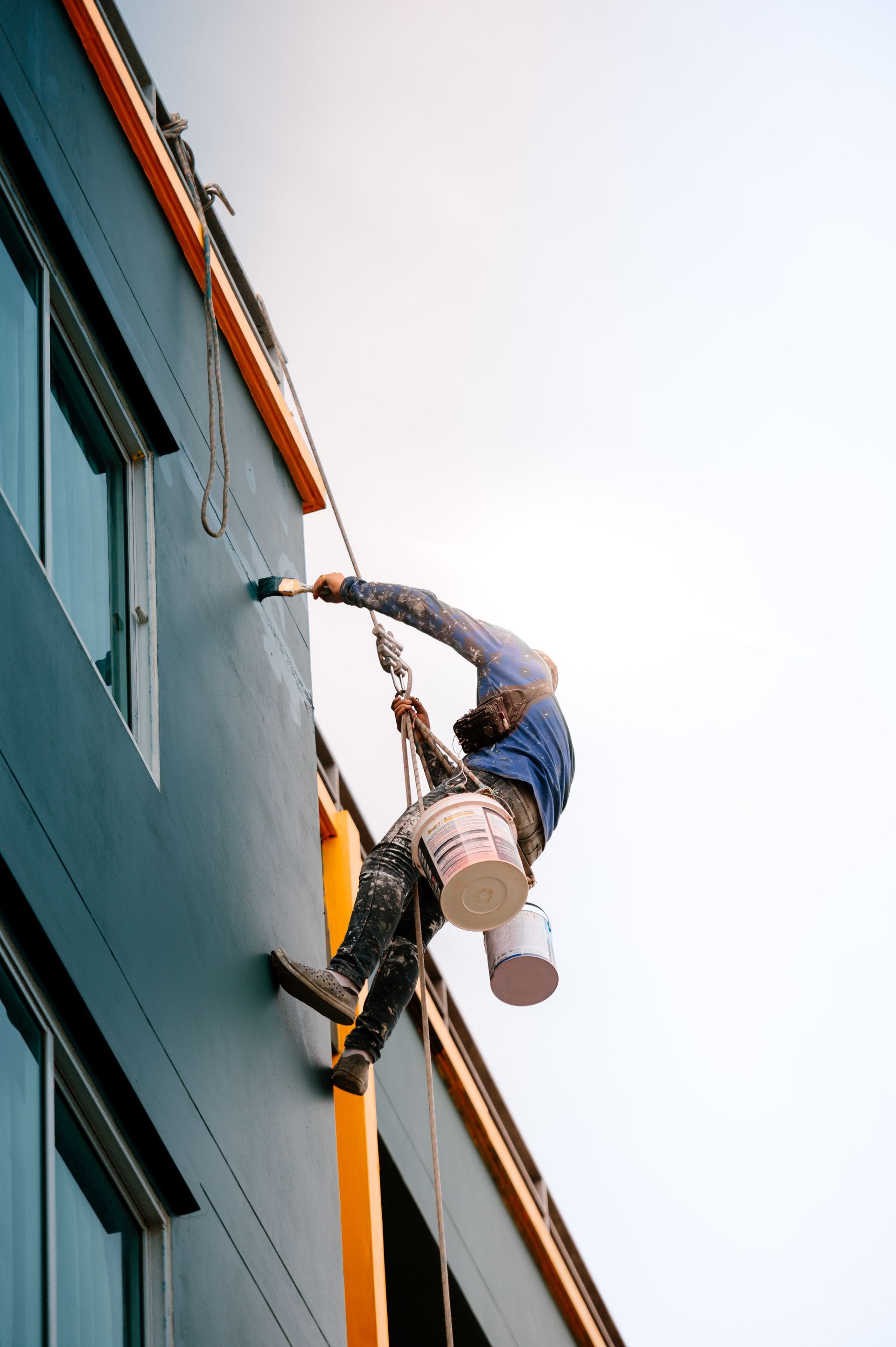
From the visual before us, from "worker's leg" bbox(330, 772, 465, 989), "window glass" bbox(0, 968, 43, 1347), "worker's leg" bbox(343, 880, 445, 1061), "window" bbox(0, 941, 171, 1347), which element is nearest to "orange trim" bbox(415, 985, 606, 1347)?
"worker's leg" bbox(343, 880, 445, 1061)

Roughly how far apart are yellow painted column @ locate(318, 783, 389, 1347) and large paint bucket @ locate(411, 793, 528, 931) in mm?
2326

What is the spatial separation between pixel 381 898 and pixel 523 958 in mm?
629

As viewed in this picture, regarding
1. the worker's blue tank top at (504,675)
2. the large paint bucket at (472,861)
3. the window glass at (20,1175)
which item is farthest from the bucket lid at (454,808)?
the window glass at (20,1175)

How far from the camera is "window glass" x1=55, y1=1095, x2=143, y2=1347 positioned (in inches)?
161

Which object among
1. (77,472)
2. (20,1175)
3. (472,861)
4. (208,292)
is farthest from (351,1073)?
(208,292)

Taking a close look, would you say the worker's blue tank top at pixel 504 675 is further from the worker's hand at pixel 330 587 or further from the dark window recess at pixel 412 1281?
the dark window recess at pixel 412 1281

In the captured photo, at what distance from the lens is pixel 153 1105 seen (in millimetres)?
4648

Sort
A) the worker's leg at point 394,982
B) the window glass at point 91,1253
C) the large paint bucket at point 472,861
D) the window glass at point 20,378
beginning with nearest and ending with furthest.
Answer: the window glass at point 91,1253
the window glass at point 20,378
the large paint bucket at point 472,861
the worker's leg at point 394,982

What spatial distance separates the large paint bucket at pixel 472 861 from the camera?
5.59m

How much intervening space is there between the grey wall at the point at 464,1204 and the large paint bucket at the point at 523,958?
11.9ft

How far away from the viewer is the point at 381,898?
6.24 m

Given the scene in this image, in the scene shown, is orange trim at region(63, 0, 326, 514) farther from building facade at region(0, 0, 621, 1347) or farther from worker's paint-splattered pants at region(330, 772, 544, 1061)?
worker's paint-splattered pants at region(330, 772, 544, 1061)

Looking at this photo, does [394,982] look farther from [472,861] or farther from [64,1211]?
[64,1211]

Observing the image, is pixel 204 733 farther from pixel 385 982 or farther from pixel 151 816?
pixel 385 982
